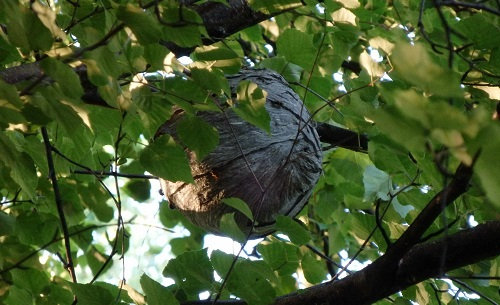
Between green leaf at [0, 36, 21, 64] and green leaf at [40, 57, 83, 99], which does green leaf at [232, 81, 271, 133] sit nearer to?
green leaf at [40, 57, 83, 99]

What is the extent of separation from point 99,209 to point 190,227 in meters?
0.45

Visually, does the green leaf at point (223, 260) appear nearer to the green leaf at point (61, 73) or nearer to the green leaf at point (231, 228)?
the green leaf at point (231, 228)

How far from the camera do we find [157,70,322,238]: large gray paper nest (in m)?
1.55

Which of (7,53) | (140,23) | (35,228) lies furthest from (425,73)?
(35,228)

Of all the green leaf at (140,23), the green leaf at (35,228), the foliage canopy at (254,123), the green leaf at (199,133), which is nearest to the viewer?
the foliage canopy at (254,123)

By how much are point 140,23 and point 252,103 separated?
0.34 m

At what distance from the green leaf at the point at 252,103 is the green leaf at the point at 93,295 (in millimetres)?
401

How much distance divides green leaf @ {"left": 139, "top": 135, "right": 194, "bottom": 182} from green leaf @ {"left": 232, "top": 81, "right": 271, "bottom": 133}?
14 centimetres

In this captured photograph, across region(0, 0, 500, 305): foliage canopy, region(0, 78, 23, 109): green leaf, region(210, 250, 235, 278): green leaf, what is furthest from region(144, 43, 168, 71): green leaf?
region(210, 250, 235, 278): green leaf

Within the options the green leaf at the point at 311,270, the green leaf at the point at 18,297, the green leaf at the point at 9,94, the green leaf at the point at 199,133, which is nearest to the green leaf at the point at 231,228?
the green leaf at the point at 199,133

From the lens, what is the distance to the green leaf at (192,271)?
1.38 metres

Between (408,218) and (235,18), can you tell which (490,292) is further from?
(235,18)

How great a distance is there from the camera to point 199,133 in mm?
1324

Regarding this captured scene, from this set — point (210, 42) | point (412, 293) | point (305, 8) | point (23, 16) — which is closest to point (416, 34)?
point (305, 8)
